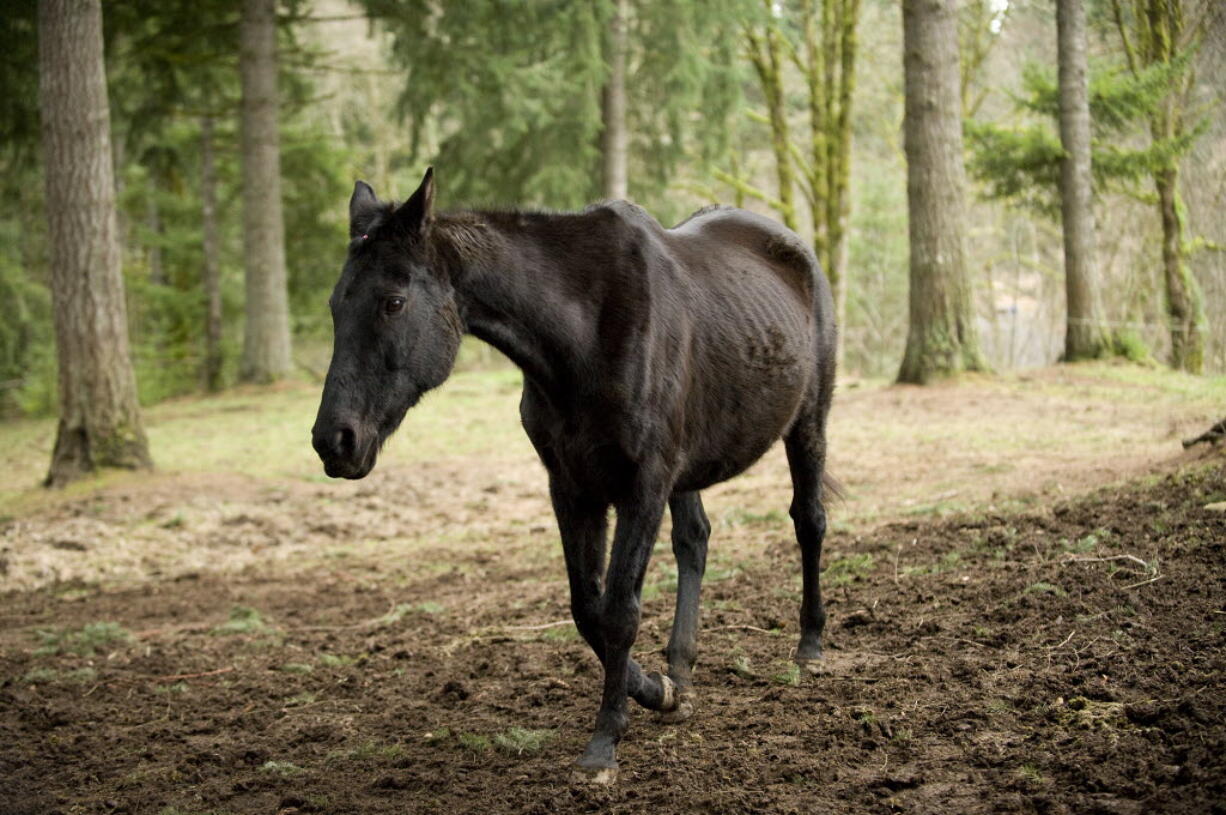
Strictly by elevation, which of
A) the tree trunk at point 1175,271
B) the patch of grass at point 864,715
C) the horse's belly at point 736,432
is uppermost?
the tree trunk at point 1175,271

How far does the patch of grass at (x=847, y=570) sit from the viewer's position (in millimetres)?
5906

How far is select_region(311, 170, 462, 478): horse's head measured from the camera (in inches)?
135

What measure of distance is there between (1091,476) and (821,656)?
377cm

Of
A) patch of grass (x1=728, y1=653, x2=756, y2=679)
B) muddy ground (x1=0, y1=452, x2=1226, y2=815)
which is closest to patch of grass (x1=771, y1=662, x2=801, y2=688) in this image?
muddy ground (x1=0, y1=452, x2=1226, y2=815)

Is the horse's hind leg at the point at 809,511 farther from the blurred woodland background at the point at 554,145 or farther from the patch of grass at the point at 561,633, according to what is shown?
the blurred woodland background at the point at 554,145

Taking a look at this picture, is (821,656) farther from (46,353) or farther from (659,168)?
(46,353)

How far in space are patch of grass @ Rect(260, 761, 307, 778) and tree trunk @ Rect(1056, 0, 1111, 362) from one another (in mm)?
13618

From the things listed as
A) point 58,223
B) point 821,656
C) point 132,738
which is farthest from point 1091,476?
point 58,223

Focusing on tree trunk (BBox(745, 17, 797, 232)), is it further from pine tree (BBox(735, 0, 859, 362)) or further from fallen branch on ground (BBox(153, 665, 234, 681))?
fallen branch on ground (BBox(153, 665, 234, 681))

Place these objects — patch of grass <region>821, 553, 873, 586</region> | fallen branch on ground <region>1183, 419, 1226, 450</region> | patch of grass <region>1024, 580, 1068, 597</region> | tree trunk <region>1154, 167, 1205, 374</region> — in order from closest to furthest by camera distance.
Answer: patch of grass <region>1024, 580, 1068, 597</region>, patch of grass <region>821, 553, 873, 586</region>, fallen branch on ground <region>1183, 419, 1226, 450</region>, tree trunk <region>1154, 167, 1205, 374</region>

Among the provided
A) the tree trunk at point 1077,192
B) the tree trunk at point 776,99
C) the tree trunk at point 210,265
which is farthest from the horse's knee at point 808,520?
the tree trunk at point 210,265

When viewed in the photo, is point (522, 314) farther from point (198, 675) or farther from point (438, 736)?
point (198, 675)

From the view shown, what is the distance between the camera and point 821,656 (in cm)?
479

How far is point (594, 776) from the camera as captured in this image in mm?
3699
